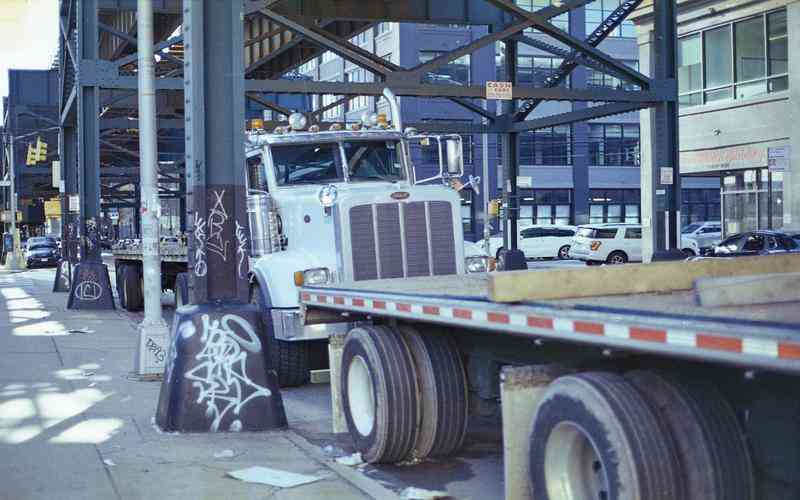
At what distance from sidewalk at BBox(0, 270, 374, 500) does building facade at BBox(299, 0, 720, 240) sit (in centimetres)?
5284

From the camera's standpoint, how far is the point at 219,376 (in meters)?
9.80

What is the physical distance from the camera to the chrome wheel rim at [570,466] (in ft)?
19.7

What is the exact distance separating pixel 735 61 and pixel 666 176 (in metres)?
15.5

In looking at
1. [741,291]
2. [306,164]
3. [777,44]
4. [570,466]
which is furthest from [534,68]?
[741,291]

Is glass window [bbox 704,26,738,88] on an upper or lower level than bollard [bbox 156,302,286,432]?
upper

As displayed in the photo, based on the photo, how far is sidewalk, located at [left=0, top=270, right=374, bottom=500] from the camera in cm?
791

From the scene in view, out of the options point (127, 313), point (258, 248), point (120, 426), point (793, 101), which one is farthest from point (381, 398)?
point (793, 101)

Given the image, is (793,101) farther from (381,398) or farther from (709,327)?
→ (709,327)

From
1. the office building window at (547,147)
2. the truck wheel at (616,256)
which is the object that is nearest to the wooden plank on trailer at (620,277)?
the truck wheel at (616,256)

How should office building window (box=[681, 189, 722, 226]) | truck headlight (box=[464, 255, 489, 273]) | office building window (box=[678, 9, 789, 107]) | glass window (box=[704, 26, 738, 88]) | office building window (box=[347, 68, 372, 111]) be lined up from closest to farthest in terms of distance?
1. truck headlight (box=[464, 255, 489, 273])
2. office building window (box=[678, 9, 789, 107])
3. glass window (box=[704, 26, 738, 88])
4. office building window (box=[347, 68, 372, 111])
5. office building window (box=[681, 189, 722, 226])

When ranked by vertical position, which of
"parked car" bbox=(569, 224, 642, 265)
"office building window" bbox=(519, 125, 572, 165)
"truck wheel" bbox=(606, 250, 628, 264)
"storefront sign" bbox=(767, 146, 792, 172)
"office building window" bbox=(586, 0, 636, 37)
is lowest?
"truck wheel" bbox=(606, 250, 628, 264)

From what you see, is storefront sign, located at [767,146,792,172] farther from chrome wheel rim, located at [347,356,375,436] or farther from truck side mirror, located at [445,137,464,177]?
chrome wheel rim, located at [347,356,375,436]

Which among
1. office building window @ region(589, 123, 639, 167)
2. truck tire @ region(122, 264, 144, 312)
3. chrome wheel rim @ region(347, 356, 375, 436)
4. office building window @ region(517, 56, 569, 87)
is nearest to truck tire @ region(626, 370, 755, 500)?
chrome wheel rim @ region(347, 356, 375, 436)

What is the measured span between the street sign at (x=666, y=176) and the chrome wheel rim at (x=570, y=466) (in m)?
18.8
